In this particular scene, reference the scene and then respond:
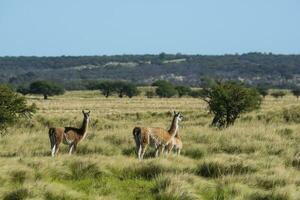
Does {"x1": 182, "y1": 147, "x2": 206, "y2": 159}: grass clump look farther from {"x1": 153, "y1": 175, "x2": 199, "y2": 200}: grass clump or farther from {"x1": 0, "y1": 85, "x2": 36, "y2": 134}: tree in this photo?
{"x1": 0, "y1": 85, "x2": 36, "y2": 134}: tree

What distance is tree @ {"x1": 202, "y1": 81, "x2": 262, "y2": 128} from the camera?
30.2 metres

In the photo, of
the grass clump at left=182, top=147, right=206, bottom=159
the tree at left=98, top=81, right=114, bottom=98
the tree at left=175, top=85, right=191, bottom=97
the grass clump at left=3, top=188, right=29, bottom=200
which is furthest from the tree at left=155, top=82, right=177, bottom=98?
the grass clump at left=3, top=188, right=29, bottom=200

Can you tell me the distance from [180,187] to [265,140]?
343 inches

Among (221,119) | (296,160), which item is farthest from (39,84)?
(296,160)

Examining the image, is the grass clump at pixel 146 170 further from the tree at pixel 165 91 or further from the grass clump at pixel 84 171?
the tree at pixel 165 91

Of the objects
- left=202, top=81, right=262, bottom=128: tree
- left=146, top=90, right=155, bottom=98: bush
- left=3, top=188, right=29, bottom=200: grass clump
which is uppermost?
left=3, top=188, right=29, bottom=200: grass clump

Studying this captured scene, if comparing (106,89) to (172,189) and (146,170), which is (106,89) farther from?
(172,189)

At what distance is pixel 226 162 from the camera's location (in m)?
13.6

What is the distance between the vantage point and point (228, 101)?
3036 centimetres

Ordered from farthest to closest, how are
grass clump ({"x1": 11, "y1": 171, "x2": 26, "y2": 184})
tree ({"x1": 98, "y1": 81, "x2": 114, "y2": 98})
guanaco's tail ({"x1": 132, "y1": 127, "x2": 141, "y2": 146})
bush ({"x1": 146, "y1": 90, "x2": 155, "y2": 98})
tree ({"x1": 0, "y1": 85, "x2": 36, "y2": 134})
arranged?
tree ({"x1": 98, "y1": 81, "x2": 114, "y2": 98})
bush ({"x1": 146, "y1": 90, "x2": 155, "y2": 98})
tree ({"x1": 0, "y1": 85, "x2": 36, "y2": 134})
guanaco's tail ({"x1": 132, "y1": 127, "x2": 141, "y2": 146})
grass clump ({"x1": 11, "y1": 171, "x2": 26, "y2": 184})

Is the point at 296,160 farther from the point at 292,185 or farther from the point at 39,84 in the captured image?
the point at 39,84

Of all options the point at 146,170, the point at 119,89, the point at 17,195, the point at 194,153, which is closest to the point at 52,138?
the point at 194,153

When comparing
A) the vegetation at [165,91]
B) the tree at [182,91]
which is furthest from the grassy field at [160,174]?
the tree at [182,91]

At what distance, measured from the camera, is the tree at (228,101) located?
99.2 ft
